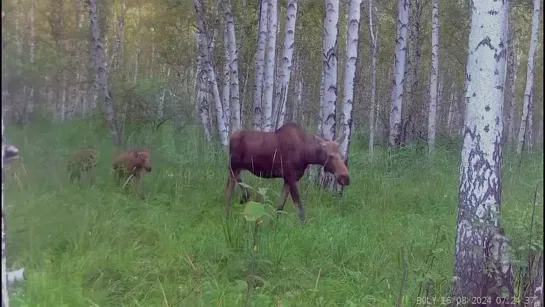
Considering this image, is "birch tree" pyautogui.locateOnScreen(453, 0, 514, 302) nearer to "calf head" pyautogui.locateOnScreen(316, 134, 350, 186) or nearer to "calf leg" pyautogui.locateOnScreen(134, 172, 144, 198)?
"calf head" pyautogui.locateOnScreen(316, 134, 350, 186)

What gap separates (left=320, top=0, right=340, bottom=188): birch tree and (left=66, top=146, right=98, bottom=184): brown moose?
3448 millimetres

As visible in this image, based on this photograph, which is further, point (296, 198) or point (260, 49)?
point (260, 49)

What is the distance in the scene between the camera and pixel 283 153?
6.37 metres

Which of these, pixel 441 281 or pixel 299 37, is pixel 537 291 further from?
pixel 299 37

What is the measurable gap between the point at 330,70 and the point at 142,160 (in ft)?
10.3

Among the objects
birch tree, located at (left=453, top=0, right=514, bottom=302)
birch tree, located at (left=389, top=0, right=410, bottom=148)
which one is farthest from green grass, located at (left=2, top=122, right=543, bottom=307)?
birch tree, located at (left=389, top=0, right=410, bottom=148)

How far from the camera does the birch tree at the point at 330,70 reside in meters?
7.87

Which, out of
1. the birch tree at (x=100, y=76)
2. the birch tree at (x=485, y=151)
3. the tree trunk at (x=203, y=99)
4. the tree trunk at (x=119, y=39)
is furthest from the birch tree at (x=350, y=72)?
the tree trunk at (x=119, y=39)

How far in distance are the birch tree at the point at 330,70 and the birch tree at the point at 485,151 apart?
4359 mm

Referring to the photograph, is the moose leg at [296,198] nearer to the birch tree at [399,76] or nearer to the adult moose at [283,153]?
the adult moose at [283,153]

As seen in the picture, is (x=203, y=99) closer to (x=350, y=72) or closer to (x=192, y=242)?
(x=350, y=72)

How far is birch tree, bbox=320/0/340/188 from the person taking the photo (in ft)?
25.8

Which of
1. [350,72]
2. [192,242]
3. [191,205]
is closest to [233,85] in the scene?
[350,72]

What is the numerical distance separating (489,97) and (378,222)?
108 inches
